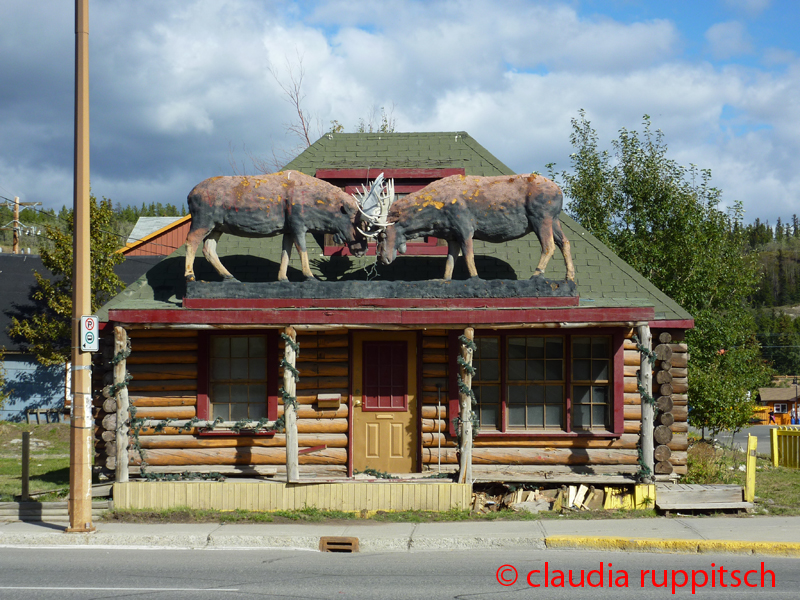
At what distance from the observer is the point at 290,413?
423 inches

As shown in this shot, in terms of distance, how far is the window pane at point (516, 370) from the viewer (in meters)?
12.2

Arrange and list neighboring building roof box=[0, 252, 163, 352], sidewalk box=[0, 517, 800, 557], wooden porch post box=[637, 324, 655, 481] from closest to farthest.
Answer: sidewalk box=[0, 517, 800, 557], wooden porch post box=[637, 324, 655, 481], neighboring building roof box=[0, 252, 163, 352]

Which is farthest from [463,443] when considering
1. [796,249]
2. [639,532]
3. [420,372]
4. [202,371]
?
[796,249]

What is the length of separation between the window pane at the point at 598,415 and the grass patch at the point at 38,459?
29.2ft

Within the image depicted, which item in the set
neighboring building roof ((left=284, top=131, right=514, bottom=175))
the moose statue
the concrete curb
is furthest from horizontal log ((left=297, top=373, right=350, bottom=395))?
the concrete curb

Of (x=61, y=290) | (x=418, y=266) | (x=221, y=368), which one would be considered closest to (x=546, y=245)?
(x=418, y=266)

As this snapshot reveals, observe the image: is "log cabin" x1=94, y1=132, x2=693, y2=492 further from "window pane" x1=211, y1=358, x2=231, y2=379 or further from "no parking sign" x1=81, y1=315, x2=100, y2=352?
"no parking sign" x1=81, y1=315, x2=100, y2=352

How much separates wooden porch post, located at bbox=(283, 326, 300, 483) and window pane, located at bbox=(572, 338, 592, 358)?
4608mm

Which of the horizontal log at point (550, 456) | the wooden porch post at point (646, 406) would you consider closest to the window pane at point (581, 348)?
the wooden porch post at point (646, 406)

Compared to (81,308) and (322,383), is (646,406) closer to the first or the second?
(322,383)

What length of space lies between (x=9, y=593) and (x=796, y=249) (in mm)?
204078

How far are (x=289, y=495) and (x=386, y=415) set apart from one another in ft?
7.26

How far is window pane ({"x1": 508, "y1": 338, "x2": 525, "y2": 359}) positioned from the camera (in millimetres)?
12180

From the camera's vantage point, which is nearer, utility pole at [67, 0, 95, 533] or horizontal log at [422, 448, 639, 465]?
utility pole at [67, 0, 95, 533]
